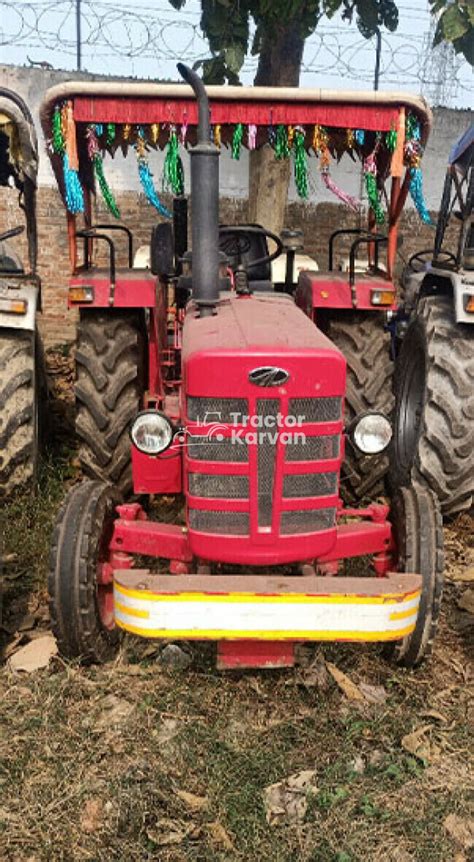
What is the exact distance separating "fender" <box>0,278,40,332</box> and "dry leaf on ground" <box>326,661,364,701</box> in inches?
95.6

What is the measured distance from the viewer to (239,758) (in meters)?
2.67

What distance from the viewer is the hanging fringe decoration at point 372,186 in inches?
165

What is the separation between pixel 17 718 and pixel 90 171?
10.4ft

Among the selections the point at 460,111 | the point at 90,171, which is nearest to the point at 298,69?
the point at 460,111

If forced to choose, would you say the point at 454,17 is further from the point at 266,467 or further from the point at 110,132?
the point at 266,467

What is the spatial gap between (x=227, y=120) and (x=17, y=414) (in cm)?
185

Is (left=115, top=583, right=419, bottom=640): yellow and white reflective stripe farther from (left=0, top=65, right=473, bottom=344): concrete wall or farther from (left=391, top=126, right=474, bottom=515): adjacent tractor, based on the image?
(left=0, top=65, right=473, bottom=344): concrete wall

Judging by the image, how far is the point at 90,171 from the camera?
476 cm

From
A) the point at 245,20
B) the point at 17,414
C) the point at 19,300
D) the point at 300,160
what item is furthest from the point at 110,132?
the point at 245,20

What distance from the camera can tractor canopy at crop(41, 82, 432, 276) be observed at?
380cm

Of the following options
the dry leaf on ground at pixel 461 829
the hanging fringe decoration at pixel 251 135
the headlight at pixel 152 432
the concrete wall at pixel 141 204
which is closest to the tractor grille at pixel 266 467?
the headlight at pixel 152 432

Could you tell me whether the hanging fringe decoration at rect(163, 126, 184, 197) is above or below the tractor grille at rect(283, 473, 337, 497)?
above

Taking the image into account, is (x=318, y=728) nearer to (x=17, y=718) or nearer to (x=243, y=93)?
(x=17, y=718)

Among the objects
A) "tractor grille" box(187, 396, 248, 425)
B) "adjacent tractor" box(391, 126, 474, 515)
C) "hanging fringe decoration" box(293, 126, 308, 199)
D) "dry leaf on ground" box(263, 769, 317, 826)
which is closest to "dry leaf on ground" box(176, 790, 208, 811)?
"dry leaf on ground" box(263, 769, 317, 826)
